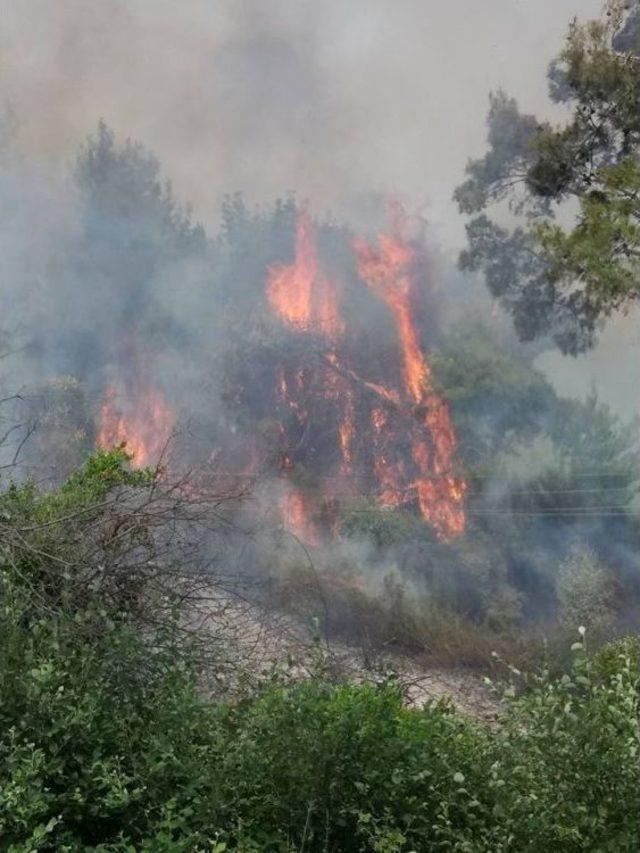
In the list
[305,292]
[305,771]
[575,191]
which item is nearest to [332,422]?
[305,292]

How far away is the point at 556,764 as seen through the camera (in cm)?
363

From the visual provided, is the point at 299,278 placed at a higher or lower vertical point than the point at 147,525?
higher

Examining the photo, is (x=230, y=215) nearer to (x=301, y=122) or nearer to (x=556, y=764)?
(x=301, y=122)

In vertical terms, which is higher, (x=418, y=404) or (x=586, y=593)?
(x=418, y=404)

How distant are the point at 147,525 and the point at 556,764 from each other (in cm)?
352

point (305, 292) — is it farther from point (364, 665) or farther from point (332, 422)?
point (364, 665)

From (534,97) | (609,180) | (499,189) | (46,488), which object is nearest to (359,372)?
(499,189)

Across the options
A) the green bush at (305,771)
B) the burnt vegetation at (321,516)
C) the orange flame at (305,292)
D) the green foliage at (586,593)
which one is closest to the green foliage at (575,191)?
the burnt vegetation at (321,516)

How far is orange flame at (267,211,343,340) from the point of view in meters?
17.7

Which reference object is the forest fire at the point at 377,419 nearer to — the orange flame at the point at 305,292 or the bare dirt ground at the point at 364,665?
the orange flame at the point at 305,292

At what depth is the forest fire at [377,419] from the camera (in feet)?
51.3

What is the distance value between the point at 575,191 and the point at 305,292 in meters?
8.83

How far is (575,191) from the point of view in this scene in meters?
10.0

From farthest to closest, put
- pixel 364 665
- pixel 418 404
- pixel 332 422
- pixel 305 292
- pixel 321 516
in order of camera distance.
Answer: pixel 305 292
pixel 418 404
pixel 332 422
pixel 321 516
pixel 364 665
